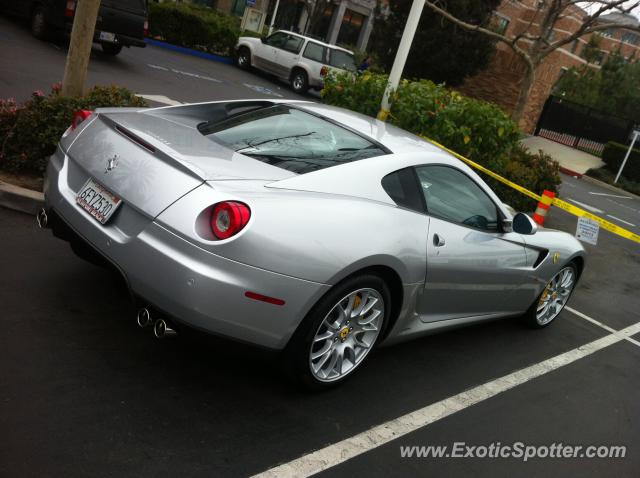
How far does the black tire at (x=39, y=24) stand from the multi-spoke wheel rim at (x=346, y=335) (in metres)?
13.1

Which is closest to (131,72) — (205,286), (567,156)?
(205,286)

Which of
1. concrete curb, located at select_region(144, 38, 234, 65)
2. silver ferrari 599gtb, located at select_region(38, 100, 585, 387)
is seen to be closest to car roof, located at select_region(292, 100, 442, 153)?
silver ferrari 599gtb, located at select_region(38, 100, 585, 387)

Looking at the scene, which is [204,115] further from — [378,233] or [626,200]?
[626,200]

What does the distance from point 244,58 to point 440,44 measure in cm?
843

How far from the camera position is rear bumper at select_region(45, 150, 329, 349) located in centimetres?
322

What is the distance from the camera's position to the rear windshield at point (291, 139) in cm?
400

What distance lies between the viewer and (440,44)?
→ 27.4 meters

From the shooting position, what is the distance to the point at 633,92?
156 ft

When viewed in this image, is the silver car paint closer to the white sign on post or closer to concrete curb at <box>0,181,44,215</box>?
concrete curb at <box>0,181,44,215</box>

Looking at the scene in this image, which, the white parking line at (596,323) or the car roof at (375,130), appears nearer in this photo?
the car roof at (375,130)

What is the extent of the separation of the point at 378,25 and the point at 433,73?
123 inches

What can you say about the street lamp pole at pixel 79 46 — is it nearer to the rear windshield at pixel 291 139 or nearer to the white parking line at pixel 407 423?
the rear windshield at pixel 291 139

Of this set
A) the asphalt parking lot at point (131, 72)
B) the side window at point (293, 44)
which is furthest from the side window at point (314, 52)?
the asphalt parking lot at point (131, 72)

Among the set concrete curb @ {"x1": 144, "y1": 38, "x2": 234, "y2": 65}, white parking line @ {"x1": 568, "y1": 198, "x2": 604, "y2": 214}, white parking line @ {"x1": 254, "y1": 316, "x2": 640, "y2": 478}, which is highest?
white parking line @ {"x1": 254, "y1": 316, "x2": 640, "y2": 478}
